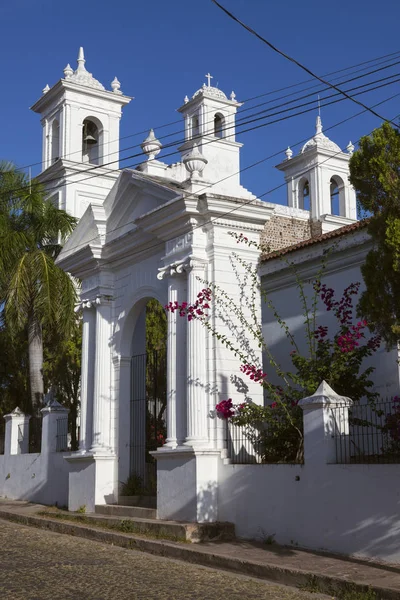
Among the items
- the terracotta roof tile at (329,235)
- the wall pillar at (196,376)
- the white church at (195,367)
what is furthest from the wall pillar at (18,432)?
the wall pillar at (196,376)

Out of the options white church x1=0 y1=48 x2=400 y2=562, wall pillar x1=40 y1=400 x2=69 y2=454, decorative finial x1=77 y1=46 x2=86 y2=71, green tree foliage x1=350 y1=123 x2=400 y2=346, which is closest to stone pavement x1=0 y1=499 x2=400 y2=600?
white church x1=0 y1=48 x2=400 y2=562

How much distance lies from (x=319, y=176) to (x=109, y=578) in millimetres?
26140

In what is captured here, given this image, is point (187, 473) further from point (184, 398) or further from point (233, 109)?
point (233, 109)

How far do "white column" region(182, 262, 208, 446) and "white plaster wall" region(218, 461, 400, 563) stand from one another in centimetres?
60

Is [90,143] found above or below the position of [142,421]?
above

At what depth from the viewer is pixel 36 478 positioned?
17.3 m

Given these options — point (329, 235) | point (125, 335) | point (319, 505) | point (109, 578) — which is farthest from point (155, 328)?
point (109, 578)

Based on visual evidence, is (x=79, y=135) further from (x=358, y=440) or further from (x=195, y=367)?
(x=358, y=440)

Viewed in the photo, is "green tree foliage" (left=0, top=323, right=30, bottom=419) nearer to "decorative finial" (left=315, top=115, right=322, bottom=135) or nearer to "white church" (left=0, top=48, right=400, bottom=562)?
"white church" (left=0, top=48, right=400, bottom=562)

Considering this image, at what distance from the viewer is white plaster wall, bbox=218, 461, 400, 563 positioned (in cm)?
887

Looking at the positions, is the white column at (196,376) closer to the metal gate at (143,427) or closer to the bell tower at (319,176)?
the metal gate at (143,427)

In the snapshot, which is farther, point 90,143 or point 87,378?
point 90,143

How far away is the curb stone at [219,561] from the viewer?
25.6ft

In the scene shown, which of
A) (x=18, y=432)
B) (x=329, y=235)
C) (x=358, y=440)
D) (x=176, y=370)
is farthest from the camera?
(x=18, y=432)
